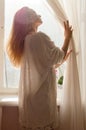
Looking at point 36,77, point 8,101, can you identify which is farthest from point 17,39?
point 8,101

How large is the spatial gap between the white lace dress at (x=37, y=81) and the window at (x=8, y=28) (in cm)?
43

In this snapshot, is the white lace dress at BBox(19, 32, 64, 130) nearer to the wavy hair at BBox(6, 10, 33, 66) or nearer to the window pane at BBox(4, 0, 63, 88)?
the wavy hair at BBox(6, 10, 33, 66)

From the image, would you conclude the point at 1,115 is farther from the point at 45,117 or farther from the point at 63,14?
the point at 63,14

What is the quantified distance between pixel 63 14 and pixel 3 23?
0.58m

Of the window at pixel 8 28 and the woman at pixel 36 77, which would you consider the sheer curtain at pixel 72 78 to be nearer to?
the woman at pixel 36 77

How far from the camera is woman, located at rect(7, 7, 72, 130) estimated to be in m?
1.78

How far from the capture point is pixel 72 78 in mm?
1905

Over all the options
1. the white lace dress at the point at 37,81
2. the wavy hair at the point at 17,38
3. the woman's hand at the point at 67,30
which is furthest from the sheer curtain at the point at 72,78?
the wavy hair at the point at 17,38

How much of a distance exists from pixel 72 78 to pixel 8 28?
2.60 ft

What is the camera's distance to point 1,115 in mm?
2023

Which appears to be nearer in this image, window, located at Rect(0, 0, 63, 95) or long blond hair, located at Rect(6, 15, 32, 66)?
long blond hair, located at Rect(6, 15, 32, 66)

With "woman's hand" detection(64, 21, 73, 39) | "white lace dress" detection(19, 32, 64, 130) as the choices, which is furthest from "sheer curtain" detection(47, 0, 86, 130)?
"white lace dress" detection(19, 32, 64, 130)

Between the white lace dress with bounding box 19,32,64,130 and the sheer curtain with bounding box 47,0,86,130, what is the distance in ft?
0.52

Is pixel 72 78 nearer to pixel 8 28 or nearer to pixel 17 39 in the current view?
pixel 17 39
